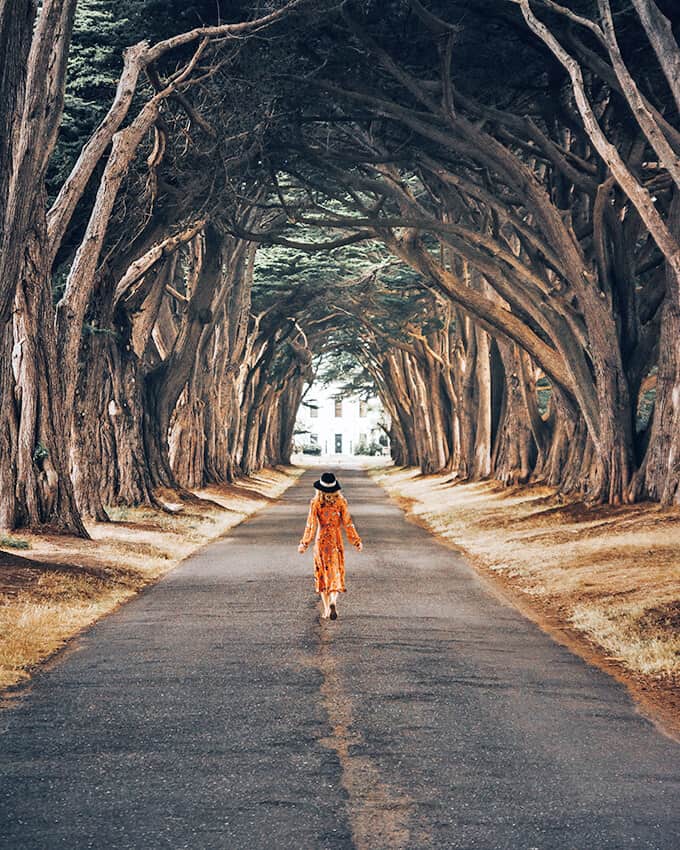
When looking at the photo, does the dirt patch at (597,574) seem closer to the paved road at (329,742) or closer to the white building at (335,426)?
the paved road at (329,742)

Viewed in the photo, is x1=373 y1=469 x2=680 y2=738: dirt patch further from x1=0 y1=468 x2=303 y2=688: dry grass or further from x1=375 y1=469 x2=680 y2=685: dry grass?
x1=0 y1=468 x2=303 y2=688: dry grass

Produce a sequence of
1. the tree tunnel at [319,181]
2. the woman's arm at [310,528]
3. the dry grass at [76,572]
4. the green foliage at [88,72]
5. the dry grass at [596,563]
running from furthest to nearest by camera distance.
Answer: the green foliage at [88,72], the tree tunnel at [319,181], the woman's arm at [310,528], the dry grass at [596,563], the dry grass at [76,572]

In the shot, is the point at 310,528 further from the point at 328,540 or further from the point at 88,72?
the point at 88,72

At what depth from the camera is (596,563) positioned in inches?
683

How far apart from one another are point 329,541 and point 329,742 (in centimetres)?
571

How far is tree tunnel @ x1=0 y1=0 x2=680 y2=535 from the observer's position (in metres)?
18.8

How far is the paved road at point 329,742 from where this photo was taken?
5699mm

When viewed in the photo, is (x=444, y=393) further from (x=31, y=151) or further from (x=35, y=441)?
(x=31, y=151)

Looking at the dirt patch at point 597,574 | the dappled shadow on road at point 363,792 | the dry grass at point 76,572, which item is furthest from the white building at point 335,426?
the dappled shadow on road at point 363,792

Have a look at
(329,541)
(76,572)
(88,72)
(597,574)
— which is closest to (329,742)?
(329,541)

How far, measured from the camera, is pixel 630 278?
23.8 meters

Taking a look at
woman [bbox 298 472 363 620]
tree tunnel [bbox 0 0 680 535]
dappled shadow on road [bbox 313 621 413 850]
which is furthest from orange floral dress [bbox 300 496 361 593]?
tree tunnel [bbox 0 0 680 535]

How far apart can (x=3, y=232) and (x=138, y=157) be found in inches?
344

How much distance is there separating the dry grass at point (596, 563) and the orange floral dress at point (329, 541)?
2.25 metres
